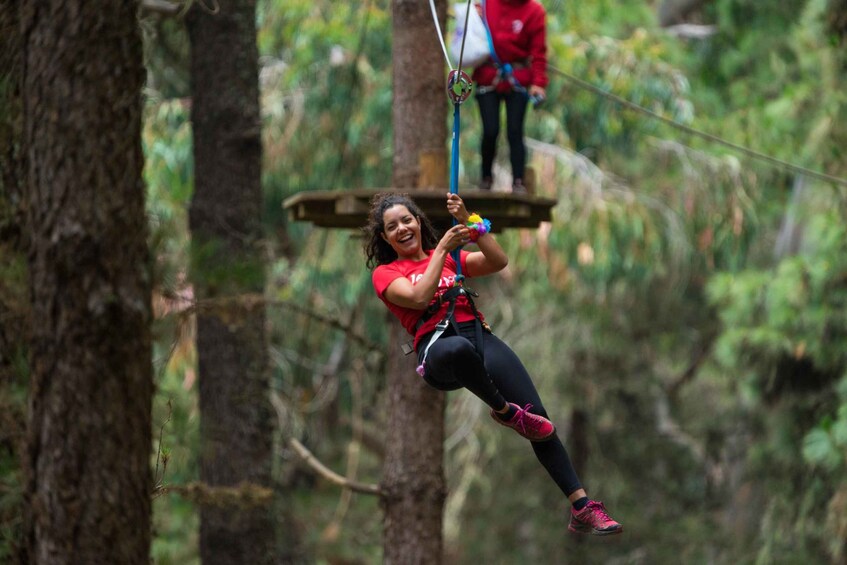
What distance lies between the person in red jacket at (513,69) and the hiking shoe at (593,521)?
2202 millimetres

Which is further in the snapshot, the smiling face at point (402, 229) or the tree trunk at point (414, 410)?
the tree trunk at point (414, 410)

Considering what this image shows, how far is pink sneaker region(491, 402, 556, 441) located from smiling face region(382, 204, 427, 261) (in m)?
0.68

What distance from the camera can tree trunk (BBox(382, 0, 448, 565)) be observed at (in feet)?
21.5

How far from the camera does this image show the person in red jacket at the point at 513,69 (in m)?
6.39

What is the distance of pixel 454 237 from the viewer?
438cm

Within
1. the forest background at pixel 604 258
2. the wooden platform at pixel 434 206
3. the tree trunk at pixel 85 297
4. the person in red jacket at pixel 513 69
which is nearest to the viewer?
the tree trunk at pixel 85 297

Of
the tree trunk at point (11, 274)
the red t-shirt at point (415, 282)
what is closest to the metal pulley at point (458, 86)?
the red t-shirt at point (415, 282)

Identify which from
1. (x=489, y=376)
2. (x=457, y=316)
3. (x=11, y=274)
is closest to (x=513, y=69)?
(x=457, y=316)

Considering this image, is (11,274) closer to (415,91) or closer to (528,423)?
(528,423)

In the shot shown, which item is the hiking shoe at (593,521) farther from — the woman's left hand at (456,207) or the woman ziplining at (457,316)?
the woman's left hand at (456,207)

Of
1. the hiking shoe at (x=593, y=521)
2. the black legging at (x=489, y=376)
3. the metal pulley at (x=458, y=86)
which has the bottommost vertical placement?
the hiking shoe at (x=593, y=521)

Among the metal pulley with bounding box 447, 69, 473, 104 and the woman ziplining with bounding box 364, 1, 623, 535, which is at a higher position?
the metal pulley with bounding box 447, 69, 473, 104

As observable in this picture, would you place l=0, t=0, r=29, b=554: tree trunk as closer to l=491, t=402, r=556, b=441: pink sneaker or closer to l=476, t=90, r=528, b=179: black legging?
l=491, t=402, r=556, b=441: pink sneaker

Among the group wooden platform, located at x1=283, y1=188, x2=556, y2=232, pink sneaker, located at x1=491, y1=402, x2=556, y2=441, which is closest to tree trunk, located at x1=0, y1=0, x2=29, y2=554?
wooden platform, located at x1=283, y1=188, x2=556, y2=232
